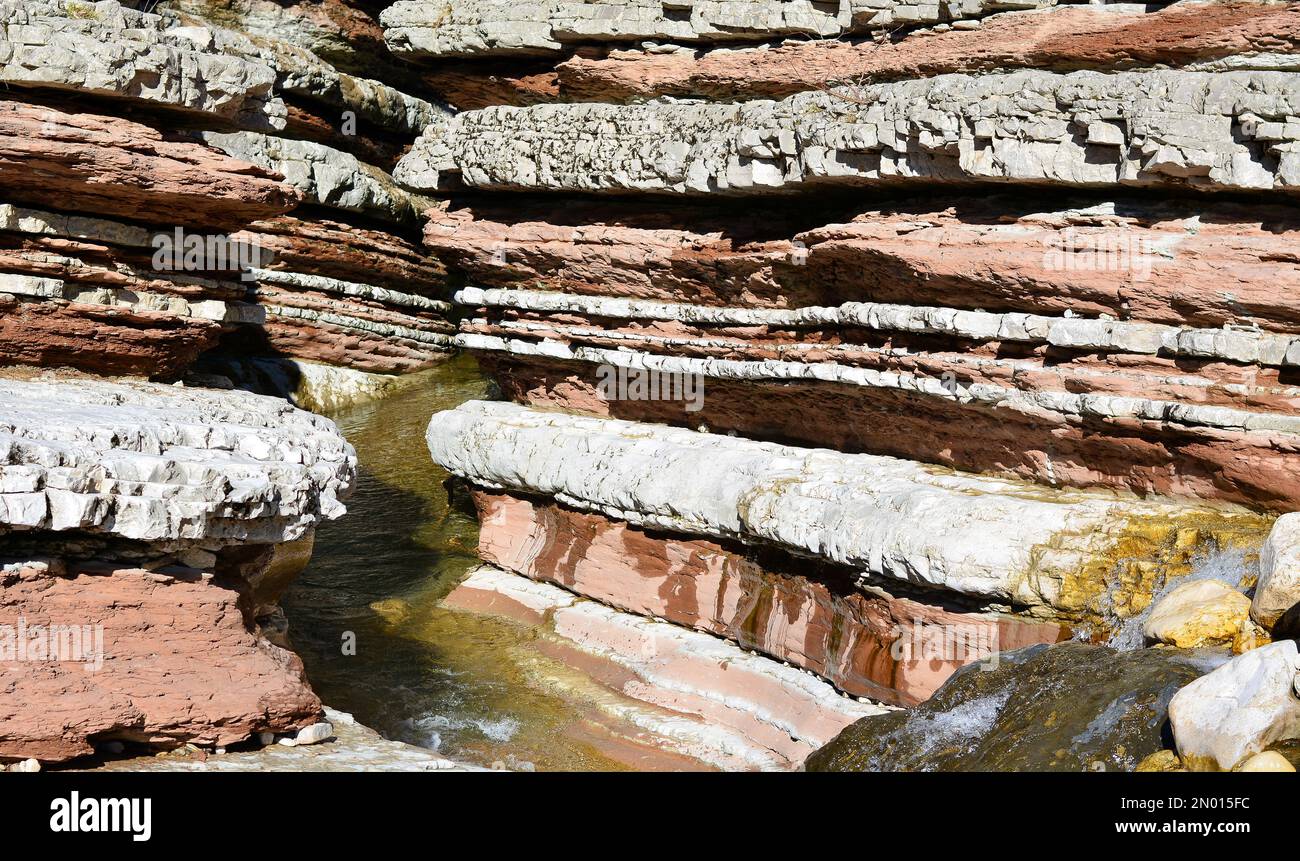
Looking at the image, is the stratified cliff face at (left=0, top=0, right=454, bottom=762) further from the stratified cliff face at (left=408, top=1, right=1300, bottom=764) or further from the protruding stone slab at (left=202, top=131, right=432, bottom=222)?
the stratified cliff face at (left=408, top=1, right=1300, bottom=764)

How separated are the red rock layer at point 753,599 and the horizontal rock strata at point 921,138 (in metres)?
2.17

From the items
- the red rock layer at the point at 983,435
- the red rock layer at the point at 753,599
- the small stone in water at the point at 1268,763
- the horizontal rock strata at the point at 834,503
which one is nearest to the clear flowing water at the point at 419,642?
the red rock layer at the point at 753,599

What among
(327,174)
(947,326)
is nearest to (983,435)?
(947,326)

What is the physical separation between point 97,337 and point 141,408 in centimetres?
126

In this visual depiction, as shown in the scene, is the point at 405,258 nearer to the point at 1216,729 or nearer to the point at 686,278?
the point at 686,278

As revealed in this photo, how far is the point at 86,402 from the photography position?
22.5ft

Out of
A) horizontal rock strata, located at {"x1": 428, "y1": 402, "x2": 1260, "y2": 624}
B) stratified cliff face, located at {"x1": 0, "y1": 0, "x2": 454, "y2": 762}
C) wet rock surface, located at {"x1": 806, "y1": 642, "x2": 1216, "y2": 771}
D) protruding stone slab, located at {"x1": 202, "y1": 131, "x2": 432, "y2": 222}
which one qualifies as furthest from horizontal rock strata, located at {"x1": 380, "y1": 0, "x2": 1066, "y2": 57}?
wet rock surface, located at {"x1": 806, "y1": 642, "x2": 1216, "y2": 771}

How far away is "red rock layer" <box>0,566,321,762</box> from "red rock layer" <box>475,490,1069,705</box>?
2694mm

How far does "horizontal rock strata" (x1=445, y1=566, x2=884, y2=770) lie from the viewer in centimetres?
677

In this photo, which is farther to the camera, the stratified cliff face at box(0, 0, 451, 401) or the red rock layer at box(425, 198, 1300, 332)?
the stratified cliff face at box(0, 0, 451, 401)

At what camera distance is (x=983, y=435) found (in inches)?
275

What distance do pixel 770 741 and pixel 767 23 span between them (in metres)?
4.35

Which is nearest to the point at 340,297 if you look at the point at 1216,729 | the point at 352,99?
the point at 352,99

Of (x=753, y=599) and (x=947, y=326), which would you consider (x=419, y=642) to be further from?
(x=947, y=326)
